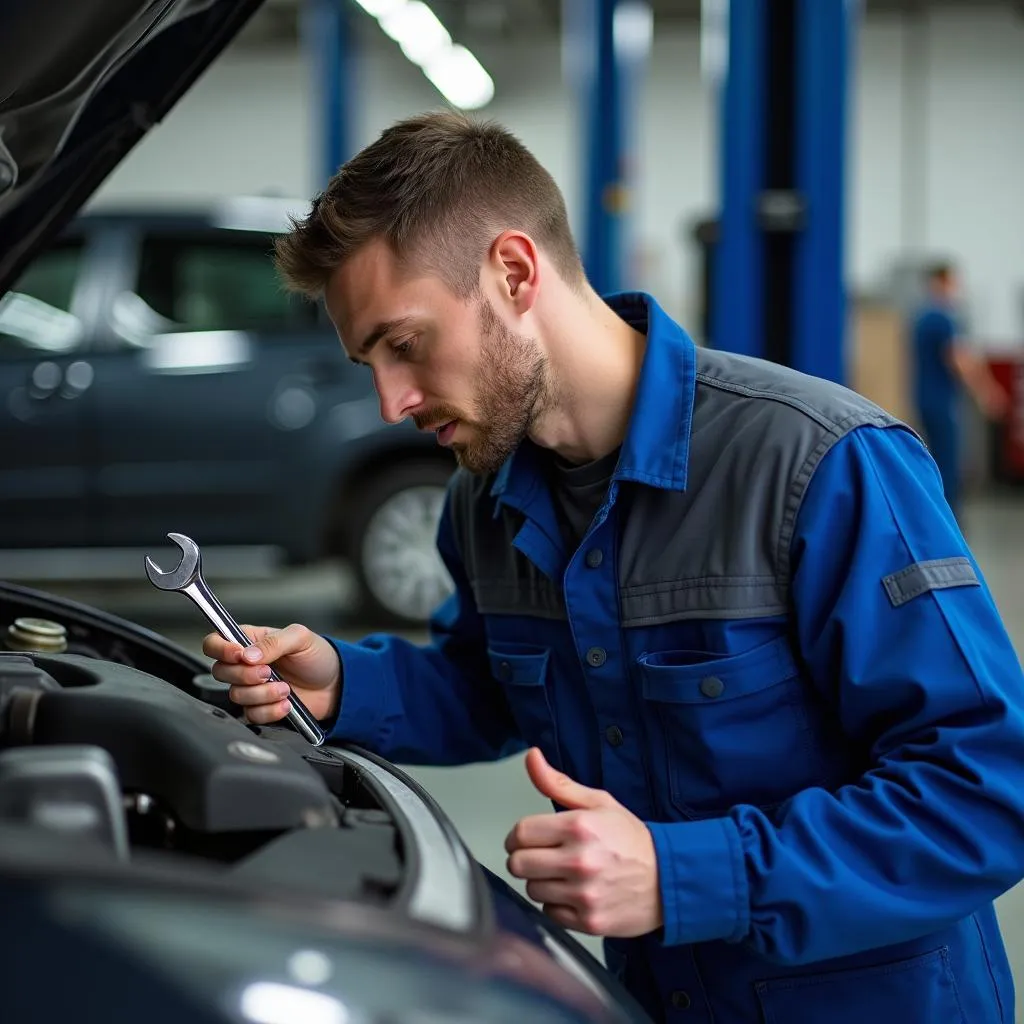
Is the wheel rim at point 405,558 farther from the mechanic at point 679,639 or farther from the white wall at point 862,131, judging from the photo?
the white wall at point 862,131

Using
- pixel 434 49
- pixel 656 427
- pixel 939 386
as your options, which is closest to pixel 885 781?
pixel 656 427

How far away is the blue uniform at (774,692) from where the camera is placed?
3.09 feet

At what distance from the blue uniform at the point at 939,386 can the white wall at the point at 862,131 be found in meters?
3.81

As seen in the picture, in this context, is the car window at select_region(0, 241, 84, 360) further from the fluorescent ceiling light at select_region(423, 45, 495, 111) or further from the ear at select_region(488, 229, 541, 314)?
the fluorescent ceiling light at select_region(423, 45, 495, 111)

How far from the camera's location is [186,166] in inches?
510

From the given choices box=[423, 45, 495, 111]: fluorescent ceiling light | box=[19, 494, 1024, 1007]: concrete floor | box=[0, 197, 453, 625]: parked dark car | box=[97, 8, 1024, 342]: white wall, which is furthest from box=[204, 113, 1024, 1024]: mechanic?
box=[97, 8, 1024, 342]: white wall

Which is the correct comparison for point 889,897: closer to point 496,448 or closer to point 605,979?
point 605,979

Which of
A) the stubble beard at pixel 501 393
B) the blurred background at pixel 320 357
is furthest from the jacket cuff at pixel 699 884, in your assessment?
the blurred background at pixel 320 357

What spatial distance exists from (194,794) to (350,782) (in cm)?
21

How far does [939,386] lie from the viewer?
299 inches

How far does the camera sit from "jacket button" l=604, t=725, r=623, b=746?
117cm

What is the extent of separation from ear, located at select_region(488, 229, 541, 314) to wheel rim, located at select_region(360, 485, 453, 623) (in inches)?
131

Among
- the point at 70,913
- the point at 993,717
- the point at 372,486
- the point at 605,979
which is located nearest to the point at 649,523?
the point at 993,717

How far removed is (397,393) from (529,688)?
12.3 inches
